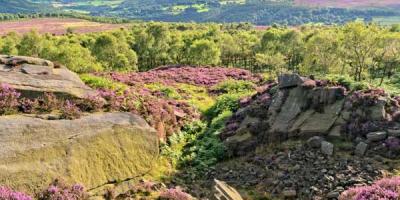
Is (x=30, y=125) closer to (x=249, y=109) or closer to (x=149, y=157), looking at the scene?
(x=149, y=157)

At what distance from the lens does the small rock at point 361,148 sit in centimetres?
2406

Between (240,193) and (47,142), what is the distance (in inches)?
385

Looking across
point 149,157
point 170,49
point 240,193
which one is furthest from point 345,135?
point 170,49

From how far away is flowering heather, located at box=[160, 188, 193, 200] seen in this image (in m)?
20.7

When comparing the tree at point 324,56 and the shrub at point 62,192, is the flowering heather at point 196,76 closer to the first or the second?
the tree at point 324,56

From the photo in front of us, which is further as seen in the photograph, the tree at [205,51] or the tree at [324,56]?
the tree at [205,51]

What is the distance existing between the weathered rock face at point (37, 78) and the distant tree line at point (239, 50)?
26845 millimetres

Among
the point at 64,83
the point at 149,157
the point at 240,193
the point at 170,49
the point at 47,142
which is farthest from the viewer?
the point at 170,49

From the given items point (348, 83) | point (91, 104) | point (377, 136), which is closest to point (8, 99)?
point (91, 104)

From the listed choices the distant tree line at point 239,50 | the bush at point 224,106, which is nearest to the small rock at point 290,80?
the bush at point 224,106

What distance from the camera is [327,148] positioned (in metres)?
24.5

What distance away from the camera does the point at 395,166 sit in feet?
74.5

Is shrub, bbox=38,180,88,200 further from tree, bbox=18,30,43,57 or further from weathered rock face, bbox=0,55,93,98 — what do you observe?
tree, bbox=18,30,43,57

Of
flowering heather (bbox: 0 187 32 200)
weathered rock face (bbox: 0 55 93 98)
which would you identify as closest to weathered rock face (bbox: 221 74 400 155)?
weathered rock face (bbox: 0 55 93 98)
